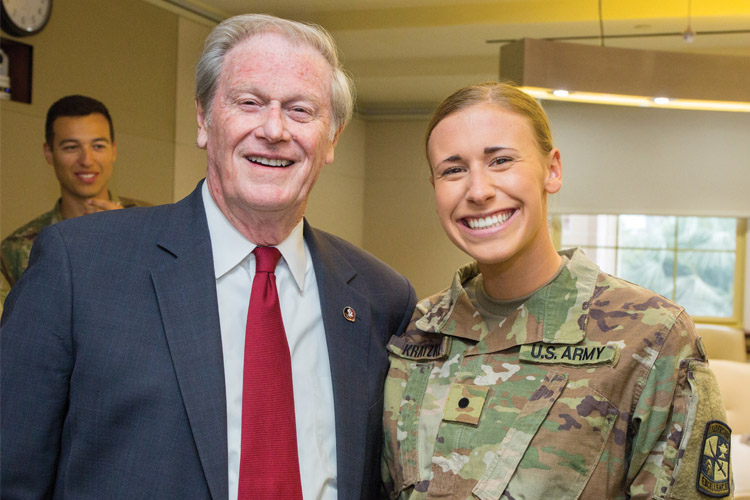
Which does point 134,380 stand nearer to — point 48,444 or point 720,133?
point 48,444

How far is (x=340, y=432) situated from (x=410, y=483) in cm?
20

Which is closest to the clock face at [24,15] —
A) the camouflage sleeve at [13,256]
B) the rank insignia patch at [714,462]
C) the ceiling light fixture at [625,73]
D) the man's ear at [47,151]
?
the man's ear at [47,151]

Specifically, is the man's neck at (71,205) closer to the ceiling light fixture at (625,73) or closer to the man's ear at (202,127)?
the ceiling light fixture at (625,73)

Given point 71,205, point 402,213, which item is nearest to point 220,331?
point 71,205

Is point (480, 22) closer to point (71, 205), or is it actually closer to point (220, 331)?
point (71, 205)

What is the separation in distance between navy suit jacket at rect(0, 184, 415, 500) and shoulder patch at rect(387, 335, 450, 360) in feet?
1.55

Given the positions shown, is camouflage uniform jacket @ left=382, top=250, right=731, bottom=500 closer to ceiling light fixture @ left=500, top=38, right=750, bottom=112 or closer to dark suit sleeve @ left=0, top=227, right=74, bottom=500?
dark suit sleeve @ left=0, top=227, right=74, bottom=500

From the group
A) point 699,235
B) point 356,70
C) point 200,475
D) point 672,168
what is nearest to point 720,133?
point 672,168

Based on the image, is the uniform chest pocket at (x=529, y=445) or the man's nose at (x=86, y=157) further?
the man's nose at (x=86, y=157)

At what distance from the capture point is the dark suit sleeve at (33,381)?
134 cm

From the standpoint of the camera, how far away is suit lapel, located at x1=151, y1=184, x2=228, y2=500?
1349mm

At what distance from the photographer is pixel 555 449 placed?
1.43 meters

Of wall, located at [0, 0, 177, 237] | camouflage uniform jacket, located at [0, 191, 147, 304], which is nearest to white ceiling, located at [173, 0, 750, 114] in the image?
wall, located at [0, 0, 177, 237]

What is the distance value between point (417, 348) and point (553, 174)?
51 cm
